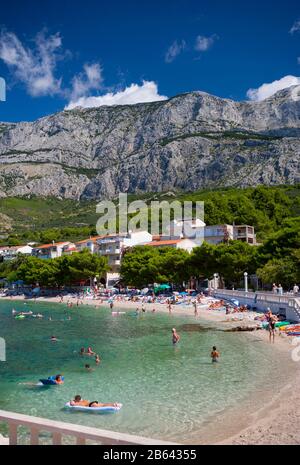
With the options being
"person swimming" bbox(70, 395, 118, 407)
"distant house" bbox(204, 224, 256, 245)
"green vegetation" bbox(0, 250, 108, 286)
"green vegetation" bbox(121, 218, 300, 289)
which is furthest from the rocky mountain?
"person swimming" bbox(70, 395, 118, 407)

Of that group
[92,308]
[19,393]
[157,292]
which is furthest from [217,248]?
[19,393]

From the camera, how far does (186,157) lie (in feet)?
549

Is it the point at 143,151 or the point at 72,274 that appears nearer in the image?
the point at 72,274

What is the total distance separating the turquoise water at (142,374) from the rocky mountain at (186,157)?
382 feet

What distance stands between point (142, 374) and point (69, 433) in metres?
15.6

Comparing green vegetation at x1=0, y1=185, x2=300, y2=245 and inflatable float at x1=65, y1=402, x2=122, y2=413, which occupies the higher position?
green vegetation at x1=0, y1=185, x2=300, y2=245

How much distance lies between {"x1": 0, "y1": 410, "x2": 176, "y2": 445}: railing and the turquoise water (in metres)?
7.66

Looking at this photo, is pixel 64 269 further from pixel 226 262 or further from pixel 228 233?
pixel 226 262

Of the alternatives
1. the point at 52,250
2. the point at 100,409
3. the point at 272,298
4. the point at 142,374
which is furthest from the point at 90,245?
the point at 100,409

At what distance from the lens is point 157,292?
203 feet

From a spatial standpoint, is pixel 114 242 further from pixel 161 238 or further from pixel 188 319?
A: pixel 188 319

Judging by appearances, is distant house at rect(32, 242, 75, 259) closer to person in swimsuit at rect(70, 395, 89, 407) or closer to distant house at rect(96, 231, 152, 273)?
distant house at rect(96, 231, 152, 273)

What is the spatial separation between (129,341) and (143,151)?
16137 cm

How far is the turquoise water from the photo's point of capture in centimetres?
1360
